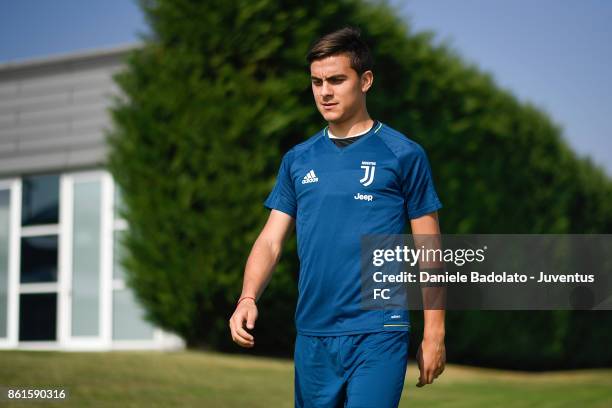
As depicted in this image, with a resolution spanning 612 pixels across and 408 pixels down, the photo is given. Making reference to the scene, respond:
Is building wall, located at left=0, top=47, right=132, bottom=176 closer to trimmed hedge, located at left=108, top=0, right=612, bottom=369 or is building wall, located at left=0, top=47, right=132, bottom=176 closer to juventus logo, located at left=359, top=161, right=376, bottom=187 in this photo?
trimmed hedge, located at left=108, top=0, right=612, bottom=369

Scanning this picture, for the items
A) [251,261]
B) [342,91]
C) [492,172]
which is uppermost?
[492,172]

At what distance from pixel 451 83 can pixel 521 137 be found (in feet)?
9.29

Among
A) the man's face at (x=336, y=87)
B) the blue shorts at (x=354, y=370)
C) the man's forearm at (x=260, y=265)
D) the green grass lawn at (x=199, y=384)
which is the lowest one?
the green grass lawn at (x=199, y=384)

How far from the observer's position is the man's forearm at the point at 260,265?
11.6ft

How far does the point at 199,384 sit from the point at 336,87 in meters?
6.72

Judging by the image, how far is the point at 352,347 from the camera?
10.9 ft

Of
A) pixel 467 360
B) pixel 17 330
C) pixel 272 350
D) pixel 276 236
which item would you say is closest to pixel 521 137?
pixel 467 360

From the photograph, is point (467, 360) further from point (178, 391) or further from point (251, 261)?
point (251, 261)

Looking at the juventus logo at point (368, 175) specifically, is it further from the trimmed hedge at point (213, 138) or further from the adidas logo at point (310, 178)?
the trimmed hedge at point (213, 138)

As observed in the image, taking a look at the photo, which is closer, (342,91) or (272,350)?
(342,91)

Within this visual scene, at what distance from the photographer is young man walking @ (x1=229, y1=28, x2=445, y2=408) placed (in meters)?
3.31

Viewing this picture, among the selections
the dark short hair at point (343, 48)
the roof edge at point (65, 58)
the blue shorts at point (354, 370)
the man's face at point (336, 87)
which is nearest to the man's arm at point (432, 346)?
the blue shorts at point (354, 370)

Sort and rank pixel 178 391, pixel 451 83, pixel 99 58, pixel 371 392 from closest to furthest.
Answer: pixel 371 392 < pixel 178 391 < pixel 99 58 < pixel 451 83

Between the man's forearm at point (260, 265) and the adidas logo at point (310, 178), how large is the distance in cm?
34
